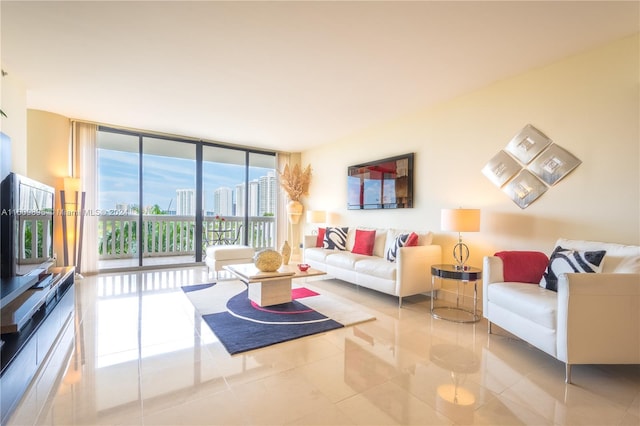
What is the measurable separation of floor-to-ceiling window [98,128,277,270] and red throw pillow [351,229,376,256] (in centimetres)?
267

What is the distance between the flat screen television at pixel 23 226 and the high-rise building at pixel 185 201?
9.43 feet

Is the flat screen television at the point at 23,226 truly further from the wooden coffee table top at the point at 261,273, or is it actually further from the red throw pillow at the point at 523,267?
the red throw pillow at the point at 523,267

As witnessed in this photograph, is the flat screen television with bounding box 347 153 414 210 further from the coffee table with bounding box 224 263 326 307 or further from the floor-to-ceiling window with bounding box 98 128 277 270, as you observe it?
the floor-to-ceiling window with bounding box 98 128 277 270

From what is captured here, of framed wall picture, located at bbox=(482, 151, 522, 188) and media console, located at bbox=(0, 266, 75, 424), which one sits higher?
framed wall picture, located at bbox=(482, 151, 522, 188)

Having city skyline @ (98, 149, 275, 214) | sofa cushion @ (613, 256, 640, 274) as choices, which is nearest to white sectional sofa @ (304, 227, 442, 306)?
sofa cushion @ (613, 256, 640, 274)

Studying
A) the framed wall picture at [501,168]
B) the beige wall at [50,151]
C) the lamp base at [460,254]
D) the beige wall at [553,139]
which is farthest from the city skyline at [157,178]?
the framed wall picture at [501,168]

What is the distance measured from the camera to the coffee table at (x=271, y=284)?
9.63 feet

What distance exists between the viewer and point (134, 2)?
200cm

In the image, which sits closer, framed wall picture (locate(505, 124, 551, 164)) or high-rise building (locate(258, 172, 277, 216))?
framed wall picture (locate(505, 124, 551, 164))

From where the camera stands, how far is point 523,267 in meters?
2.57

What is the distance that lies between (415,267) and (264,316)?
1.72 m

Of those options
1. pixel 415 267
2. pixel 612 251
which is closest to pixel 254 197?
pixel 415 267

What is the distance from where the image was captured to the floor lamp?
4251mm

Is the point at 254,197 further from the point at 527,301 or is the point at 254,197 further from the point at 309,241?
the point at 527,301
